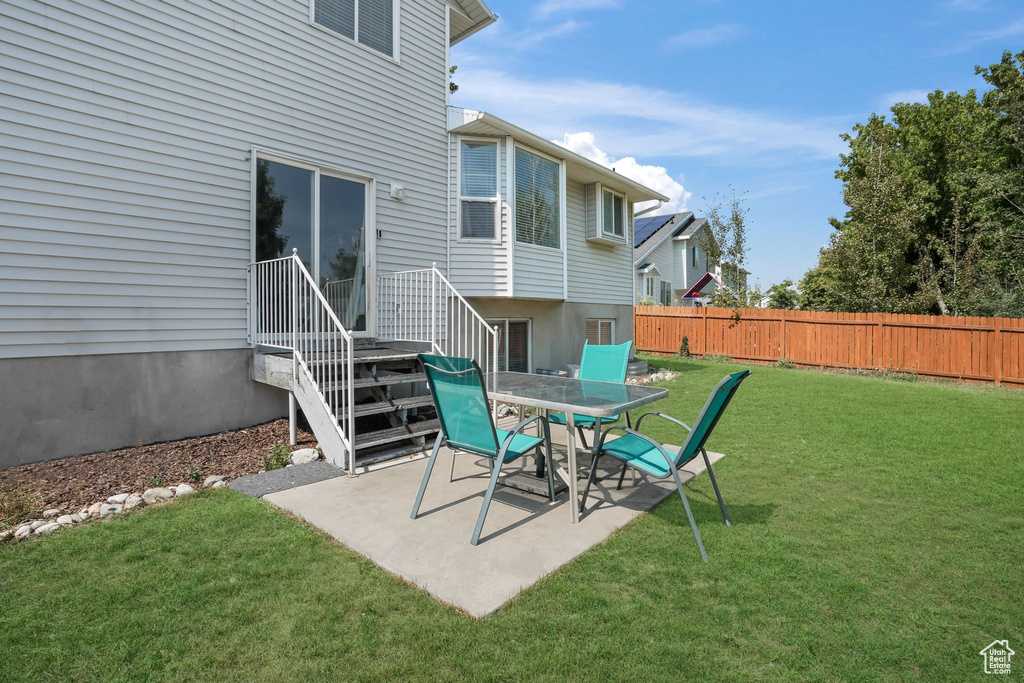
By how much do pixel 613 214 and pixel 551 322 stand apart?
347 cm

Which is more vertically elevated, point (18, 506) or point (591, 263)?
point (591, 263)

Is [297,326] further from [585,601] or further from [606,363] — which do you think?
[585,601]

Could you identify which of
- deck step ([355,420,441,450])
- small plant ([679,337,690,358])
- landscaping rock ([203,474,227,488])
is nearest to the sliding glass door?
deck step ([355,420,441,450])

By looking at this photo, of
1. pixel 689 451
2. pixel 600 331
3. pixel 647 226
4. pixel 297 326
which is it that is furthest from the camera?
pixel 647 226

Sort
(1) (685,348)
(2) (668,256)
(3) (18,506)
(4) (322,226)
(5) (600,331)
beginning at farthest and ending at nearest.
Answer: (2) (668,256) → (1) (685,348) → (5) (600,331) → (4) (322,226) → (3) (18,506)

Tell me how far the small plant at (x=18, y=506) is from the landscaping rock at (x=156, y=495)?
594 millimetres

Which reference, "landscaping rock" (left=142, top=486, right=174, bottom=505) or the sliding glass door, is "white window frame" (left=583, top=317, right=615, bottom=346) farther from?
"landscaping rock" (left=142, top=486, right=174, bottom=505)

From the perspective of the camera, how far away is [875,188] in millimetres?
14867

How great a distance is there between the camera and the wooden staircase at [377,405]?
187 inches

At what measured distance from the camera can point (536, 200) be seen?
29.0ft

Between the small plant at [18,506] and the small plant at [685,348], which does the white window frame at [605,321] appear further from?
the small plant at [18,506]

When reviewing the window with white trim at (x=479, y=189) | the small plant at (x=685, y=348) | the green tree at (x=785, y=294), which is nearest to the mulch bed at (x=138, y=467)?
the window with white trim at (x=479, y=189)

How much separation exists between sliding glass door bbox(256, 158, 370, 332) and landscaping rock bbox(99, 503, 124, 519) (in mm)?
3057

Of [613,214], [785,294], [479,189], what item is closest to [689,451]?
[479,189]
